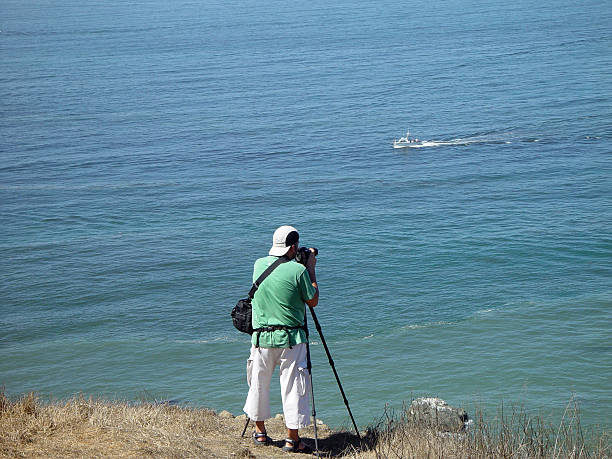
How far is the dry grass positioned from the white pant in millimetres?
400

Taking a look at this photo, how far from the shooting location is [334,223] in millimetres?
29062

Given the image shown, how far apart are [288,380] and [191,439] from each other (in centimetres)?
113

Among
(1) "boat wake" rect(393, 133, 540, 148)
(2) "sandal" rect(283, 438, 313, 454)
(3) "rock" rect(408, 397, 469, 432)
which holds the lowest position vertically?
(3) "rock" rect(408, 397, 469, 432)

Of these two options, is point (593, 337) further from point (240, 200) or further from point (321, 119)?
point (321, 119)

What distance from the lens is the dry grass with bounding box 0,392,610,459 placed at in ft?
22.1

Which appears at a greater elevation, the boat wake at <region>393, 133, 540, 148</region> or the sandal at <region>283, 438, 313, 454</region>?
the boat wake at <region>393, 133, 540, 148</region>

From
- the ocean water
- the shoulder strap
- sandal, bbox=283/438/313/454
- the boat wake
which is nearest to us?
the shoulder strap

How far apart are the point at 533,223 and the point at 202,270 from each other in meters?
12.4

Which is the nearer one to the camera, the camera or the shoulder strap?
the shoulder strap

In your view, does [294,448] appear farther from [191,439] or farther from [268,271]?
[268,271]

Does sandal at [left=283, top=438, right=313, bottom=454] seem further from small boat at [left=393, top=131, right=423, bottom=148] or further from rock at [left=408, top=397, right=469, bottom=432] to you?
small boat at [left=393, top=131, right=423, bottom=148]

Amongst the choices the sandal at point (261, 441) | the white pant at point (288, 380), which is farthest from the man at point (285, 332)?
the sandal at point (261, 441)

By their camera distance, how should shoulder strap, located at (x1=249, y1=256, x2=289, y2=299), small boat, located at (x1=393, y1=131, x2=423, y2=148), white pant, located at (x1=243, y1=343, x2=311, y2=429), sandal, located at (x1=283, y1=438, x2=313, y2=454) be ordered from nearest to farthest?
shoulder strap, located at (x1=249, y1=256, x2=289, y2=299) → white pant, located at (x1=243, y1=343, x2=311, y2=429) → sandal, located at (x1=283, y1=438, x2=313, y2=454) → small boat, located at (x1=393, y1=131, x2=423, y2=148)

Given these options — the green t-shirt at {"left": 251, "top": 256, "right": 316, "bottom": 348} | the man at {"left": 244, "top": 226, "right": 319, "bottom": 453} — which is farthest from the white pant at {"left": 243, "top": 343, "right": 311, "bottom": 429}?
the green t-shirt at {"left": 251, "top": 256, "right": 316, "bottom": 348}
